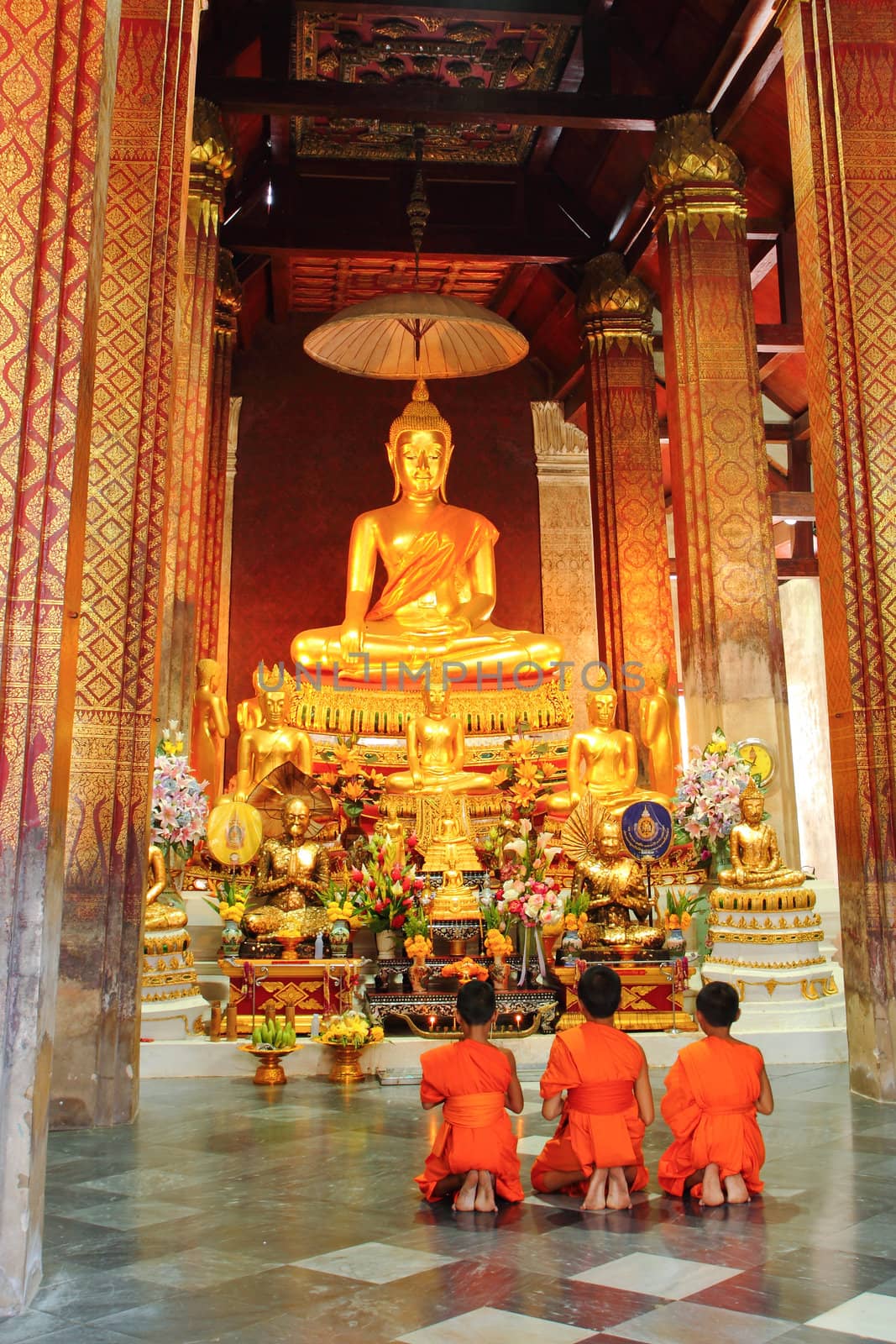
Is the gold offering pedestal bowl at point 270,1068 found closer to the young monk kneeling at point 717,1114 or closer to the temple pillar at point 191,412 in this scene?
the young monk kneeling at point 717,1114

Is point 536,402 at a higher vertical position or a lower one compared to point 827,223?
higher

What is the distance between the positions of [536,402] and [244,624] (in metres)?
4.06

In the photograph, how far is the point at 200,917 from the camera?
22.3 ft

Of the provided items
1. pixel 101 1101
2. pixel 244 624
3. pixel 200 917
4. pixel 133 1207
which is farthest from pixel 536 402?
pixel 133 1207

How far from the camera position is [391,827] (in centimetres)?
706

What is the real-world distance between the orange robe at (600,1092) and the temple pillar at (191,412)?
4.74 metres

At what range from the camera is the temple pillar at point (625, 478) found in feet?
36.0

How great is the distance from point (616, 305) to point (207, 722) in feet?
19.3

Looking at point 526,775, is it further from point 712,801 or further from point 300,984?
point 300,984

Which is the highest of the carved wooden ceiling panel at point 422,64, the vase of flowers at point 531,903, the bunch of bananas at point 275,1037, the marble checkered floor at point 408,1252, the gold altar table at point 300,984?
the carved wooden ceiling panel at point 422,64

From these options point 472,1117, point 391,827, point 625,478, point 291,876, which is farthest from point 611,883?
point 625,478

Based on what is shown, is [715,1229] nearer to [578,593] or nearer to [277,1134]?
[277,1134]

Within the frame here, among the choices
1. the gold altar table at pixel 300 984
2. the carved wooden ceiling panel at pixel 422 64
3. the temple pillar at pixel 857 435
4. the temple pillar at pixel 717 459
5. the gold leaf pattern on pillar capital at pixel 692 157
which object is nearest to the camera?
the temple pillar at pixel 857 435

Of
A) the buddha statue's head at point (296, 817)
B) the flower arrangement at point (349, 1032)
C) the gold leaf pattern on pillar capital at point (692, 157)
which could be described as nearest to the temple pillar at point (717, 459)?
the gold leaf pattern on pillar capital at point (692, 157)
